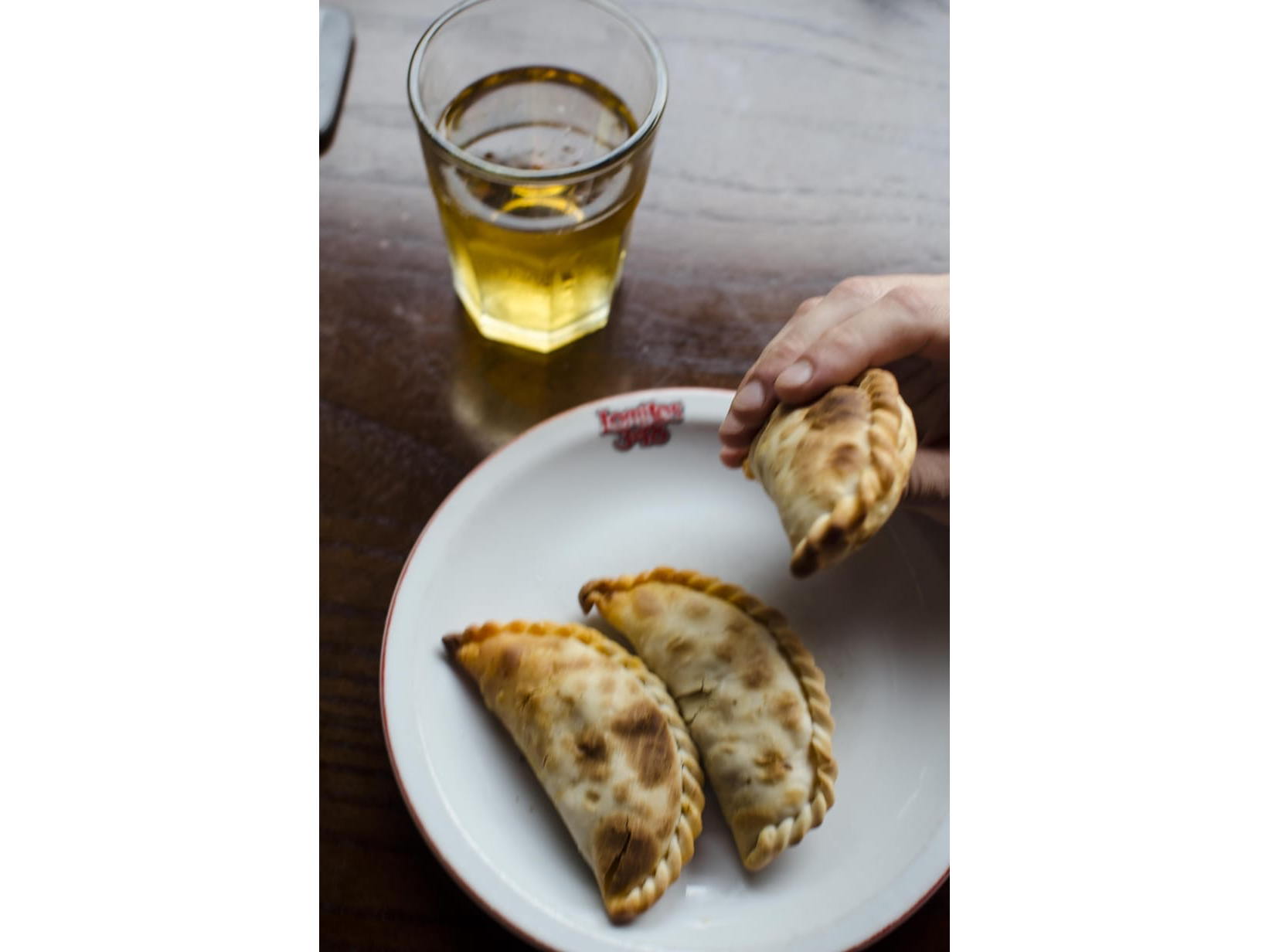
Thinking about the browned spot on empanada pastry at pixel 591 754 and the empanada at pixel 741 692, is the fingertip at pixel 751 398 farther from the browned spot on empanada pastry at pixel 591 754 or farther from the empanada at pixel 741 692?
the browned spot on empanada pastry at pixel 591 754

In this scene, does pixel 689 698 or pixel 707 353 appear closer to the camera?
pixel 689 698

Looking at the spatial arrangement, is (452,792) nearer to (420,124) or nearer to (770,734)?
(770,734)

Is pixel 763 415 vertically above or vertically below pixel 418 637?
above

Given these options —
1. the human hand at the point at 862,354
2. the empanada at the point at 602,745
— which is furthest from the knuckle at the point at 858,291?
the empanada at the point at 602,745

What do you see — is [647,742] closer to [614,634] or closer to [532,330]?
[614,634]

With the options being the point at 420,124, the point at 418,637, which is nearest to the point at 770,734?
the point at 418,637

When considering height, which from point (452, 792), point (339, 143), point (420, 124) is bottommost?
point (452, 792)
